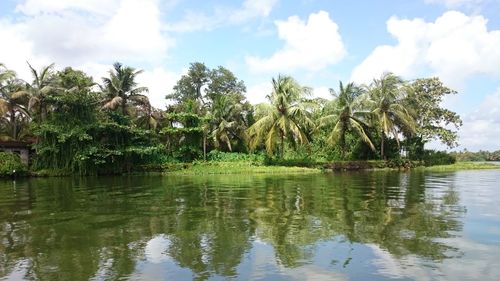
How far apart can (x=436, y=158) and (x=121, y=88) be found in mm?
33010

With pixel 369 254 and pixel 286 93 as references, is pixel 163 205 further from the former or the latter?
pixel 286 93

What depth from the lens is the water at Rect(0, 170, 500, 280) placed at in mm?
6250

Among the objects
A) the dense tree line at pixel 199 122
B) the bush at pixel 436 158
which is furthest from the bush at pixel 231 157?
the bush at pixel 436 158

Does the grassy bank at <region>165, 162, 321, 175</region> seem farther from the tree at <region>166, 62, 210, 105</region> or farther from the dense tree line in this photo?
the tree at <region>166, 62, 210, 105</region>

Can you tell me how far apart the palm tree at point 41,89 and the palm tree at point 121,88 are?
4.42m

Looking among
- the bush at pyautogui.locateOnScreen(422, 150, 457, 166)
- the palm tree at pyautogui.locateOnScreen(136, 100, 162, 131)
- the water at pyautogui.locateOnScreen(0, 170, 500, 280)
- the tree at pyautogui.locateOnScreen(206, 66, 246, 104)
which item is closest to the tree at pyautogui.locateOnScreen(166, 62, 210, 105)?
the tree at pyautogui.locateOnScreen(206, 66, 246, 104)

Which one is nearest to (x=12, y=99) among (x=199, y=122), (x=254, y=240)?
(x=199, y=122)

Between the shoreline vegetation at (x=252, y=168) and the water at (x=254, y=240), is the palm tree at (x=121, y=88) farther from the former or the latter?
the water at (x=254, y=240)

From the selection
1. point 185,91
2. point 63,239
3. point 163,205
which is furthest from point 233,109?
point 63,239

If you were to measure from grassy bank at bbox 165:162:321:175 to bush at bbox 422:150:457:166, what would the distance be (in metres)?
16.2

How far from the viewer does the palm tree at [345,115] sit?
1545 inches

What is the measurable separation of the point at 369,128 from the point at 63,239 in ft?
121

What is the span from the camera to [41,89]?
3553 cm

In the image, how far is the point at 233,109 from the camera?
4359 cm
